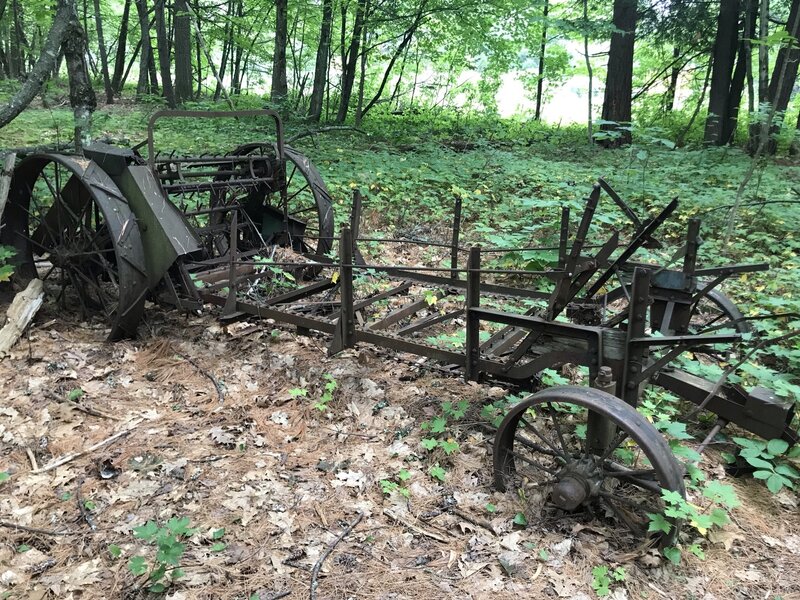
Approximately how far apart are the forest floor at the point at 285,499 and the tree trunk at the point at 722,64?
35.6 ft

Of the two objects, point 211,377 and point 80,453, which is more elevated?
point 211,377

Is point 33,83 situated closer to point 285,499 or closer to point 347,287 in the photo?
point 347,287

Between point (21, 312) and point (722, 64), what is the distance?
13.7m

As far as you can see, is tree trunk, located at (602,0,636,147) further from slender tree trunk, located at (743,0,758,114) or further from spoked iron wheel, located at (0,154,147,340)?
spoked iron wheel, located at (0,154,147,340)

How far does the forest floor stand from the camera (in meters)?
2.60

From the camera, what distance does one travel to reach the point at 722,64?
11.8m

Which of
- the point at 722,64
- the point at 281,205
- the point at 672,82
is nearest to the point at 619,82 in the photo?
the point at 722,64

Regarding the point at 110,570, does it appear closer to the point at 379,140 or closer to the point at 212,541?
the point at 212,541

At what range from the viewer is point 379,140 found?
41.9 ft

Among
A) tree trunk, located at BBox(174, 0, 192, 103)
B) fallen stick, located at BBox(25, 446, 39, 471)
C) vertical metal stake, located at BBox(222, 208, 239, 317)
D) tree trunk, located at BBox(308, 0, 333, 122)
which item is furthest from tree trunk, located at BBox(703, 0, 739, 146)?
fallen stick, located at BBox(25, 446, 39, 471)

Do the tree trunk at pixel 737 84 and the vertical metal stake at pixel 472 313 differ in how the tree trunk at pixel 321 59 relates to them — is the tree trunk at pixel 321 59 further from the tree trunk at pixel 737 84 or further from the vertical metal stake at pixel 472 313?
the vertical metal stake at pixel 472 313

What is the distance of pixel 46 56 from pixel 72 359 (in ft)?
11.4

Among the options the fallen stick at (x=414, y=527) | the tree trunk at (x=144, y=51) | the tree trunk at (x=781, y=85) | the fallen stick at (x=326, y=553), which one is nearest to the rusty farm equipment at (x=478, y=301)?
the fallen stick at (x=414, y=527)

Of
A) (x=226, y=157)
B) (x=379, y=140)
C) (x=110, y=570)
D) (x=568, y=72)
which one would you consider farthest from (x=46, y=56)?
(x=568, y=72)
